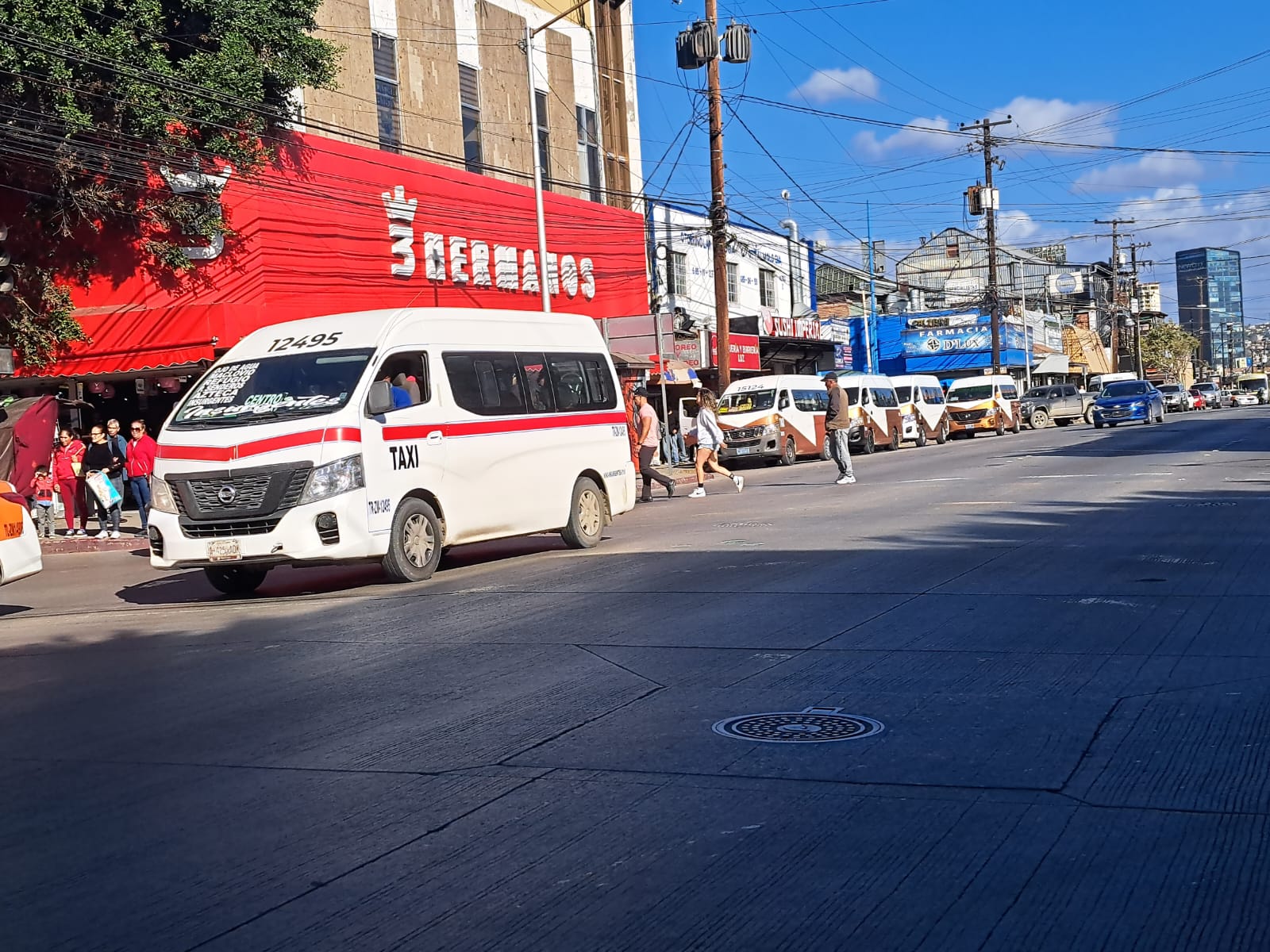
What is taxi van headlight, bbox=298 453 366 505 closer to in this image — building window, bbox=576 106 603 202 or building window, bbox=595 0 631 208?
building window, bbox=576 106 603 202

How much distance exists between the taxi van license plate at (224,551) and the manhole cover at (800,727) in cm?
678

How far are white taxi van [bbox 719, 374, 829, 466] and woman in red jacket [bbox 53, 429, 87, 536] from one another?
16.6 metres

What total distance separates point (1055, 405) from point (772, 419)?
26905 mm

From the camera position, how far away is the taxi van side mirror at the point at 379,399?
1214cm

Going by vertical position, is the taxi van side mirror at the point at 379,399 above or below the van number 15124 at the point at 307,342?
below

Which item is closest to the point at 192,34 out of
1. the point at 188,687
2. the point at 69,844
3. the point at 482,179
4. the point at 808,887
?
the point at 482,179

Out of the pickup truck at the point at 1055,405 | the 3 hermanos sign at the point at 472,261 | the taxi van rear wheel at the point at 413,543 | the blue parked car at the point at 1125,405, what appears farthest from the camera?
the pickup truck at the point at 1055,405

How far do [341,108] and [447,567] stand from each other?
55.8 ft

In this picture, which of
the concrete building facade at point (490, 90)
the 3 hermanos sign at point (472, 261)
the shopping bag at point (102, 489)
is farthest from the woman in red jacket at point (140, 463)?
the 3 hermanos sign at point (472, 261)

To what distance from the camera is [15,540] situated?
38.7 ft

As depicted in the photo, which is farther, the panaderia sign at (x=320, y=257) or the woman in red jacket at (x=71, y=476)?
the panaderia sign at (x=320, y=257)

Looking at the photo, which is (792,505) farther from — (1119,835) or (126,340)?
(1119,835)

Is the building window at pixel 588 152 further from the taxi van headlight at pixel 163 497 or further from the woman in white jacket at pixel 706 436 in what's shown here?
the taxi van headlight at pixel 163 497

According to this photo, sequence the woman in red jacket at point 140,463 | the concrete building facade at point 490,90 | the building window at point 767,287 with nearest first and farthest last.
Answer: the woman in red jacket at point 140,463 < the concrete building facade at point 490,90 < the building window at point 767,287
